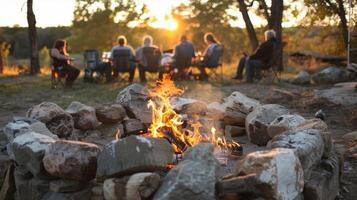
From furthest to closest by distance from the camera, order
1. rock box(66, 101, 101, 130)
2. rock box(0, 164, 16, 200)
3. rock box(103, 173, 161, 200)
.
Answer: rock box(66, 101, 101, 130) → rock box(0, 164, 16, 200) → rock box(103, 173, 161, 200)

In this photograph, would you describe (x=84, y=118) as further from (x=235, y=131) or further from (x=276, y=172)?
(x=276, y=172)

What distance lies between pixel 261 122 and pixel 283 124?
0.50 metres

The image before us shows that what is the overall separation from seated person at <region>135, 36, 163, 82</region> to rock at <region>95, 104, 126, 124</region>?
741 cm

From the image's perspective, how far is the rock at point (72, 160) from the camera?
395 cm

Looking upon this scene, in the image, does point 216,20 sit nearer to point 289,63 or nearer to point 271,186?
point 289,63

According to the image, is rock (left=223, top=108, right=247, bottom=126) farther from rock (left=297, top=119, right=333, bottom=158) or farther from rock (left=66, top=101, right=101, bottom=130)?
rock (left=66, top=101, right=101, bottom=130)

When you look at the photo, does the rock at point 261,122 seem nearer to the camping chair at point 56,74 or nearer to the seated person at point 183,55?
the seated person at point 183,55

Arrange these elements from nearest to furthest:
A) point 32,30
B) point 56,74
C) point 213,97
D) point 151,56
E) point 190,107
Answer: point 190,107, point 213,97, point 56,74, point 151,56, point 32,30

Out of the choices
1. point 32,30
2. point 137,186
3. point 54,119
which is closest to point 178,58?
point 32,30

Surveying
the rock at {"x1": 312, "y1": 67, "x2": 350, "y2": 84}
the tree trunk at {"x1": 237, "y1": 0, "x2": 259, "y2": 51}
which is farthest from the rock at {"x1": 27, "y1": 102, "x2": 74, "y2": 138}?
the tree trunk at {"x1": 237, "y1": 0, "x2": 259, "y2": 51}

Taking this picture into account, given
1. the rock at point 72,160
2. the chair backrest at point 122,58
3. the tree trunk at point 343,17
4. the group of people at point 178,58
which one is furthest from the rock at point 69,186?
the tree trunk at point 343,17

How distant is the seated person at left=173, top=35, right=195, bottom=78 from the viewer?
44.2 feet

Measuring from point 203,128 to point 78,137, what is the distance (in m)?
1.51

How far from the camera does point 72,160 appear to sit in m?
3.94
